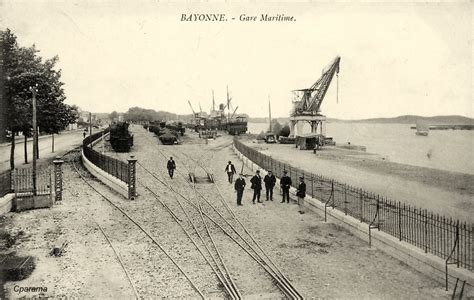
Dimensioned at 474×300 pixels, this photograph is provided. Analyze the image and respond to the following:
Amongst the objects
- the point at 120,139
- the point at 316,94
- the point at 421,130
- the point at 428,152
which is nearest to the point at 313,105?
the point at 316,94

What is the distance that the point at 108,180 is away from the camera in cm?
2267

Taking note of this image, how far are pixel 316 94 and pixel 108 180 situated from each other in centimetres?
5295

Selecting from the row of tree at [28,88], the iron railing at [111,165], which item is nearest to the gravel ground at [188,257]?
the iron railing at [111,165]

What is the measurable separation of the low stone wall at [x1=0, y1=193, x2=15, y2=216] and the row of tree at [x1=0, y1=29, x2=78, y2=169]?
27.6ft

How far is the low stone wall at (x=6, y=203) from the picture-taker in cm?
1568

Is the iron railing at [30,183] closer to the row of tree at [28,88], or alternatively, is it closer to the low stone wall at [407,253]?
the row of tree at [28,88]

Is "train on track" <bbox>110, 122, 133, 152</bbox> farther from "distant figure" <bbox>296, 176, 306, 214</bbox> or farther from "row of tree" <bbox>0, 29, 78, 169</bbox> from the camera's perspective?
"distant figure" <bbox>296, 176, 306, 214</bbox>

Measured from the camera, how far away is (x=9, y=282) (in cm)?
921

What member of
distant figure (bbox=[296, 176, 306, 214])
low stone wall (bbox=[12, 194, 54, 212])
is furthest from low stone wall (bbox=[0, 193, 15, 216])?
distant figure (bbox=[296, 176, 306, 214])

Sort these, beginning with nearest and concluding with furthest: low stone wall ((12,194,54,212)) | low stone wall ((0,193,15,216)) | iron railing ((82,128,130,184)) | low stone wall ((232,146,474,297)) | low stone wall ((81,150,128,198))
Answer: low stone wall ((232,146,474,297)), low stone wall ((0,193,15,216)), low stone wall ((12,194,54,212)), low stone wall ((81,150,128,198)), iron railing ((82,128,130,184))

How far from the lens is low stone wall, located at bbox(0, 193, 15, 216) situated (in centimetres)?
1568

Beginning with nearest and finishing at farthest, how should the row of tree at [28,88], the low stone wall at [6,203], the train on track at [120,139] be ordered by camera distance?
1. the low stone wall at [6,203]
2. the row of tree at [28,88]
3. the train on track at [120,139]

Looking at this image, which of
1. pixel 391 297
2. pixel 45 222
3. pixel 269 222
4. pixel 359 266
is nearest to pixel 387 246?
pixel 359 266

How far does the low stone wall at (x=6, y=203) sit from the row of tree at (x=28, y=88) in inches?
331
